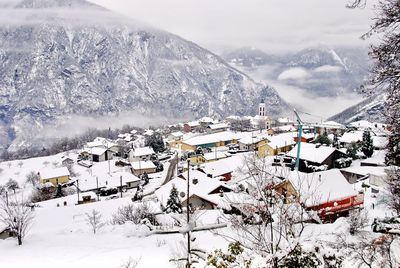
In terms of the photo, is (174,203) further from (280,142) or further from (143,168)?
(280,142)

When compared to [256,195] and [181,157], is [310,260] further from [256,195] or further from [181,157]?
[181,157]

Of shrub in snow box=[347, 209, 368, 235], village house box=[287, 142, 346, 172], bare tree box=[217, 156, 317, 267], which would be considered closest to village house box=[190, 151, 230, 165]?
village house box=[287, 142, 346, 172]

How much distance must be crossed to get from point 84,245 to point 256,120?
346 ft

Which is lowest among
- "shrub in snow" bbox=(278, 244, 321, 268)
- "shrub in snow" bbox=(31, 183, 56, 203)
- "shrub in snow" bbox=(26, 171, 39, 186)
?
"shrub in snow" bbox=(26, 171, 39, 186)

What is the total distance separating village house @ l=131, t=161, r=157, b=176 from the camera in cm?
5600

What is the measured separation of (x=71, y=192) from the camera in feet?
156

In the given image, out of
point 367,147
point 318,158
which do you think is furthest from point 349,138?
point 318,158

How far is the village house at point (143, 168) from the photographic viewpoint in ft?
184

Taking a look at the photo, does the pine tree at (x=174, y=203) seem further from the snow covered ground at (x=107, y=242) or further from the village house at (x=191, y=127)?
the village house at (x=191, y=127)

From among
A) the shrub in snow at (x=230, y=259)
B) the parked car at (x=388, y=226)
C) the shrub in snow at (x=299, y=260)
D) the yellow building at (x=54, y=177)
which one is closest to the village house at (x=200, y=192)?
the parked car at (x=388, y=226)

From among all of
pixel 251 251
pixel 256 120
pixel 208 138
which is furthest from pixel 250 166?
pixel 256 120

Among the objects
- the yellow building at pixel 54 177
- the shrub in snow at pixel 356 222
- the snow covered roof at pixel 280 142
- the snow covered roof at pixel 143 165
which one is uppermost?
the shrub in snow at pixel 356 222

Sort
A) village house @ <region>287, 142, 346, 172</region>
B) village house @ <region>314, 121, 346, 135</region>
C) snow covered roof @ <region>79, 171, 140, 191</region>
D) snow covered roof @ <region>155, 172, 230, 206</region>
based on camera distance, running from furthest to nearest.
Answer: village house @ <region>314, 121, 346, 135</region> < snow covered roof @ <region>79, 171, 140, 191</region> < village house @ <region>287, 142, 346, 172</region> < snow covered roof @ <region>155, 172, 230, 206</region>

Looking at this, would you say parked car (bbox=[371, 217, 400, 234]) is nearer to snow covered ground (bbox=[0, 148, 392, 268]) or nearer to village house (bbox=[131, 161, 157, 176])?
snow covered ground (bbox=[0, 148, 392, 268])
